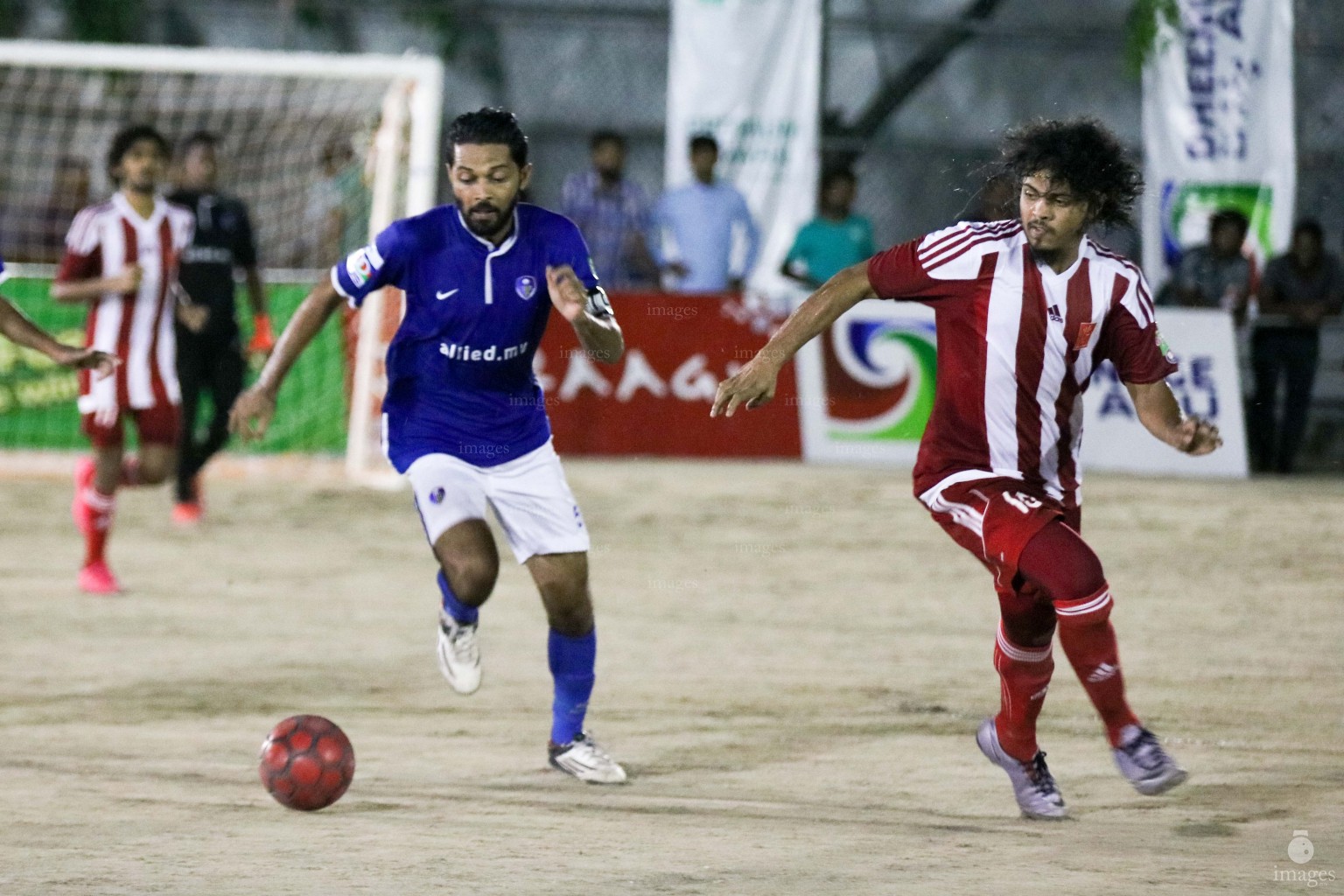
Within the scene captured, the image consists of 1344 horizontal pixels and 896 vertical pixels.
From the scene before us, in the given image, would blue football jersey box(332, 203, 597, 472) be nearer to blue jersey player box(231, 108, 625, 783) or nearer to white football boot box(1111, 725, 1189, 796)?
blue jersey player box(231, 108, 625, 783)

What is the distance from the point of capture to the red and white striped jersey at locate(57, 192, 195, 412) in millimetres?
9688

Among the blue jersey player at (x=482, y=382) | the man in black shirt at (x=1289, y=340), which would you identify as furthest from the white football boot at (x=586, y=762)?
the man in black shirt at (x=1289, y=340)

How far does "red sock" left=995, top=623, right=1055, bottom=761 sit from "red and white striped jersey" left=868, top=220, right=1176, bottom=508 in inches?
17.6

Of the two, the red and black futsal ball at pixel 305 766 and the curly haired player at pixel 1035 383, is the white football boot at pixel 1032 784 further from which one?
the red and black futsal ball at pixel 305 766

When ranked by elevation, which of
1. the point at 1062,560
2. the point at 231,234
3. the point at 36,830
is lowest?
the point at 36,830

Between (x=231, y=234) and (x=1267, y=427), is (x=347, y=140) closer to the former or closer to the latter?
(x=231, y=234)

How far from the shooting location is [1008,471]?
17.5 ft

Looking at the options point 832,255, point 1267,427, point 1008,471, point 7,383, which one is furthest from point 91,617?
point 1267,427

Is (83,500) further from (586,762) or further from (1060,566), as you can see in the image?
(1060,566)

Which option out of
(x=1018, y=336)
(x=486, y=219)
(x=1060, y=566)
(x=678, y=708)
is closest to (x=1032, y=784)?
(x=1060, y=566)

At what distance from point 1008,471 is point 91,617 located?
4911mm

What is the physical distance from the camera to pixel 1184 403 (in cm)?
1402

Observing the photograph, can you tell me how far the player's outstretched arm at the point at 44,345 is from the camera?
643 cm

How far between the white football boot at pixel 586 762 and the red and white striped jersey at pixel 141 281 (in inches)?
177
